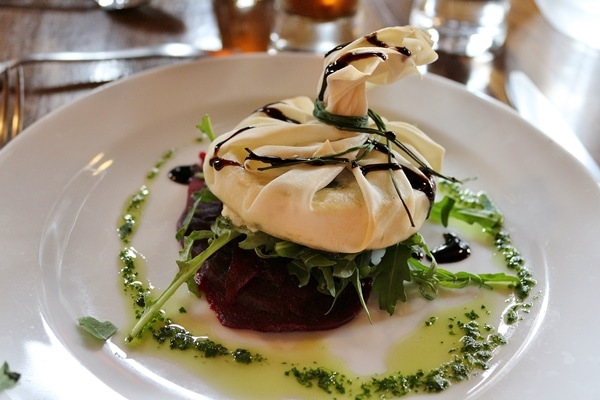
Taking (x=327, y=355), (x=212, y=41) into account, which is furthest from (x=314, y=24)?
(x=327, y=355)

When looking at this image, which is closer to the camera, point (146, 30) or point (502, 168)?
point (502, 168)

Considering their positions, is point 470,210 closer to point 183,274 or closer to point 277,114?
point 277,114

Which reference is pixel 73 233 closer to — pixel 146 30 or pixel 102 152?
pixel 102 152

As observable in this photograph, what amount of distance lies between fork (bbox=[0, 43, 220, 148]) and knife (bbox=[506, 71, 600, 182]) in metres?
1.29

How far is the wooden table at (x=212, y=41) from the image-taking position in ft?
8.84

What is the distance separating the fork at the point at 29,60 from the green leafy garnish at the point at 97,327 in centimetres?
94

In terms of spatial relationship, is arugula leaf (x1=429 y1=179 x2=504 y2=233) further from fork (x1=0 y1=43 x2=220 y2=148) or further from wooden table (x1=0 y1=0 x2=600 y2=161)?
fork (x1=0 y1=43 x2=220 y2=148)

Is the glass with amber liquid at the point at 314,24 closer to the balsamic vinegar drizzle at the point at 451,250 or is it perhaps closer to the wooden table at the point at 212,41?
the wooden table at the point at 212,41

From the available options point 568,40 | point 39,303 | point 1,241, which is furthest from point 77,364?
point 568,40

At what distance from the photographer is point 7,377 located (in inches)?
50.8

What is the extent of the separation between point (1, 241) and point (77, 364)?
47cm

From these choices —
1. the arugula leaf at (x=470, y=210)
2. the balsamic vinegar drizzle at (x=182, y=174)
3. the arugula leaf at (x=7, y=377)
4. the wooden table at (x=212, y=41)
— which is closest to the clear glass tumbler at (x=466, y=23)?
the wooden table at (x=212, y=41)

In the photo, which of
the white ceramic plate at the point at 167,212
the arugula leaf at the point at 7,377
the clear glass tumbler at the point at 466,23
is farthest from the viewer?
the clear glass tumbler at the point at 466,23

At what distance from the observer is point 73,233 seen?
184cm
